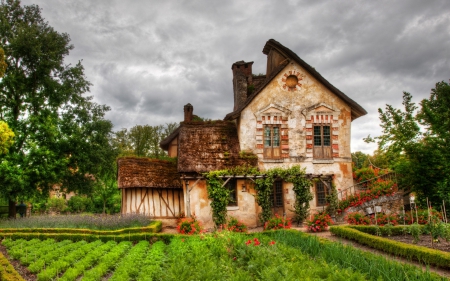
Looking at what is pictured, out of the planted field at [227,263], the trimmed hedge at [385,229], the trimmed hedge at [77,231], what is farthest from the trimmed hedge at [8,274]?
the trimmed hedge at [385,229]

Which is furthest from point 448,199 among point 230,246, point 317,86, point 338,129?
point 230,246

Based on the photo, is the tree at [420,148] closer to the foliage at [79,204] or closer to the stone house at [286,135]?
the stone house at [286,135]

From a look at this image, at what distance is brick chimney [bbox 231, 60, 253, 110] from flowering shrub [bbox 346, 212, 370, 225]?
380 inches

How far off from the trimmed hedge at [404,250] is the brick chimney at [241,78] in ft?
37.1

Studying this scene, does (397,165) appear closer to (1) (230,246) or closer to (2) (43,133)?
(1) (230,246)

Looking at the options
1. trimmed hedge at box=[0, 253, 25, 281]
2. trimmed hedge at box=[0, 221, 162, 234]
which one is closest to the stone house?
trimmed hedge at box=[0, 221, 162, 234]

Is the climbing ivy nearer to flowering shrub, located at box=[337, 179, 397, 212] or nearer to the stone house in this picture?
the stone house

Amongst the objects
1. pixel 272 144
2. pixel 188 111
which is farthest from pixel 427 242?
pixel 188 111

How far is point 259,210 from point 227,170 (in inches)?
136

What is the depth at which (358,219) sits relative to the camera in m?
16.2

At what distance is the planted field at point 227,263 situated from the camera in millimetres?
6645

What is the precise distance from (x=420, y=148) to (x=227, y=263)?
1373cm

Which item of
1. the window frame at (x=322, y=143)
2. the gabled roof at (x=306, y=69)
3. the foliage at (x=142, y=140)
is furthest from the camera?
the foliage at (x=142, y=140)

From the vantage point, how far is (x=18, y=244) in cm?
1381
